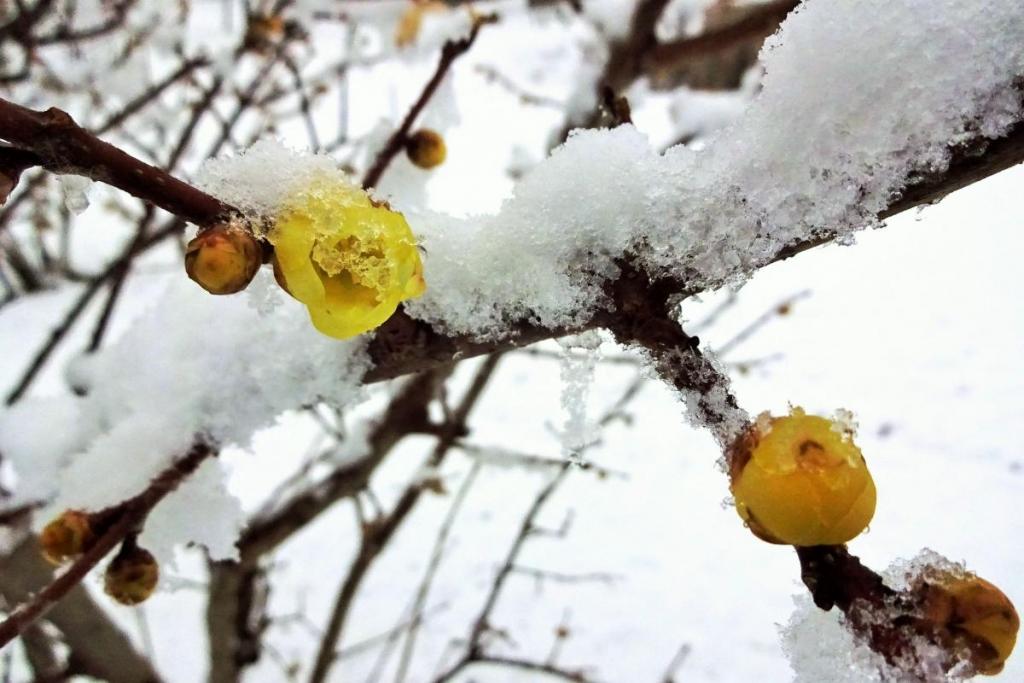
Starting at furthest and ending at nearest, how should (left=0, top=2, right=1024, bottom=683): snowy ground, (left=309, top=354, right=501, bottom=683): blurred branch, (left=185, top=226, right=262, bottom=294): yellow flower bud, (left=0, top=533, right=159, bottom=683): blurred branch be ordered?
(left=0, top=2, right=1024, bottom=683): snowy ground, (left=309, top=354, right=501, bottom=683): blurred branch, (left=0, top=533, right=159, bottom=683): blurred branch, (left=185, top=226, right=262, bottom=294): yellow flower bud

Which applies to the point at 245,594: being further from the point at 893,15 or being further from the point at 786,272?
the point at 786,272

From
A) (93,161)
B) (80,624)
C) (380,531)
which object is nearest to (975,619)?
(93,161)

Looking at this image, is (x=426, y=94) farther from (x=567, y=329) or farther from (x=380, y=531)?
(x=380, y=531)

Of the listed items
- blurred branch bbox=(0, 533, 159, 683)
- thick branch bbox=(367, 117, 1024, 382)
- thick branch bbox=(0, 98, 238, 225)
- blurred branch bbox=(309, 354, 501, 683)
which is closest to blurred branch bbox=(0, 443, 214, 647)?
thick branch bbox=(367, 117, 1024, 382)

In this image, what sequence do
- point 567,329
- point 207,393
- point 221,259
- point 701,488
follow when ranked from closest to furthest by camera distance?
point 221,259 → point 567,329 → point 207,393 → point 701,488

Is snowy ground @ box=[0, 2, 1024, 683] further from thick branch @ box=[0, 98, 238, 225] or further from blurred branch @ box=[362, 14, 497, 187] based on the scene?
thick branch @ box=[0, 98, 238, 225]

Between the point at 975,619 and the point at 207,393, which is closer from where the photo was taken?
the point at 975,619
